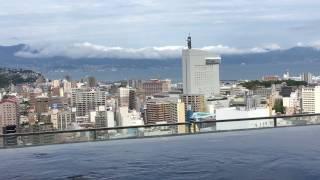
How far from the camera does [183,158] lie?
8531 mm

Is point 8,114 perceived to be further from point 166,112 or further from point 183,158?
point 183,158

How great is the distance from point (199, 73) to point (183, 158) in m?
13.0

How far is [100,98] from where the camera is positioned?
A: 18.0m

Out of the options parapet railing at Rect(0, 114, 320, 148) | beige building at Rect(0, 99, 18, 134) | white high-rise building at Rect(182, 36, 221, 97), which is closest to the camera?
parapet railing at Rect(0, 114, 320, 148)

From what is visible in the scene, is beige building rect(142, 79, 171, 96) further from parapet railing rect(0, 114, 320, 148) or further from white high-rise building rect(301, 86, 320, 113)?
parapet railing rect(0, 114, 320, 148)

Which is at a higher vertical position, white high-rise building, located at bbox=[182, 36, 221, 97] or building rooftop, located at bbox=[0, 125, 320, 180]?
white high-rise building, located at bbox=[182, 36, 221, 97]

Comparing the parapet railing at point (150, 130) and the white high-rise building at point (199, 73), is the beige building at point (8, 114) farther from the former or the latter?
the white high-rise building at point (199, 73)

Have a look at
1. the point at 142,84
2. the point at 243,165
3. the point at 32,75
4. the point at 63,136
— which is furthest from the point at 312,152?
the point at 32,75

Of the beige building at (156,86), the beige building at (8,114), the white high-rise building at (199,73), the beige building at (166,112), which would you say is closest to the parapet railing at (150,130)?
the beige building at (166,112)

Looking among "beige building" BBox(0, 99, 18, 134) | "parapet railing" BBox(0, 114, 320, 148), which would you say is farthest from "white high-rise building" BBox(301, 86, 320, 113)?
"beige building" BBox(0, 99, 18, 134)

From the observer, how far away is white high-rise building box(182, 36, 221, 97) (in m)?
19.4

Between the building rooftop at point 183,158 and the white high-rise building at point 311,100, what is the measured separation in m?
0.92

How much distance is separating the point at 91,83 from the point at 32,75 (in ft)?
20.2

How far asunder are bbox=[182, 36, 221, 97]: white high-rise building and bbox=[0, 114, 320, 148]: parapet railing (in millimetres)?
7271
